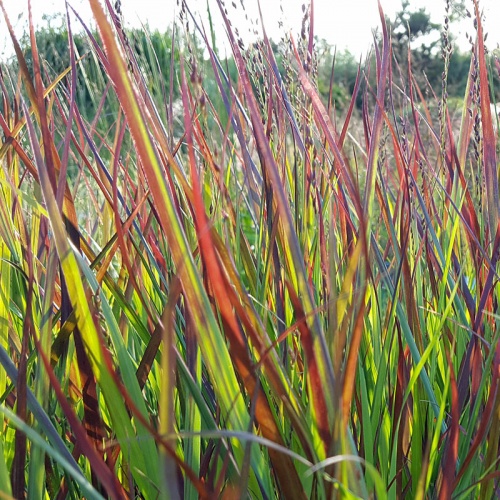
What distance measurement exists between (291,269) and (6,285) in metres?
0.35

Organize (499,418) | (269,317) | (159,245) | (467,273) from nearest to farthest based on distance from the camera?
(499,418)
(269,317)
(159,245)
(467,273)

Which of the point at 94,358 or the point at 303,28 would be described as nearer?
the point at 94,358

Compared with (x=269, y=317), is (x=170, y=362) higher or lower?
higher

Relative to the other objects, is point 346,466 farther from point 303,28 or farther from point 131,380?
point 303,28

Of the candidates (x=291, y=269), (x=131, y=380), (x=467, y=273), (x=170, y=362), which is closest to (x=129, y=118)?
(x=170, y=362)

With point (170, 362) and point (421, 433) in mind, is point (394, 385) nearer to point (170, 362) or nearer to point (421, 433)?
point (421, 433)

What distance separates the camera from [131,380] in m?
0.48

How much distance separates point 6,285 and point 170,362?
510mm

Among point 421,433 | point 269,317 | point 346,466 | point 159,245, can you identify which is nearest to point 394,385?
point 421,433

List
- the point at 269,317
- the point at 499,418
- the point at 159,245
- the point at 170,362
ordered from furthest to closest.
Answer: the point at 159,245, the point at 269,317, the point at 499,418, the point at 170,362

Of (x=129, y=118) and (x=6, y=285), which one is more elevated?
(x=129, y=118)

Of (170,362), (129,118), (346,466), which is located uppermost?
(129,118)

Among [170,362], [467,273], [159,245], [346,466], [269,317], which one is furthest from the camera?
[467,273]

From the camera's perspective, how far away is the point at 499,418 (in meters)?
0.61
